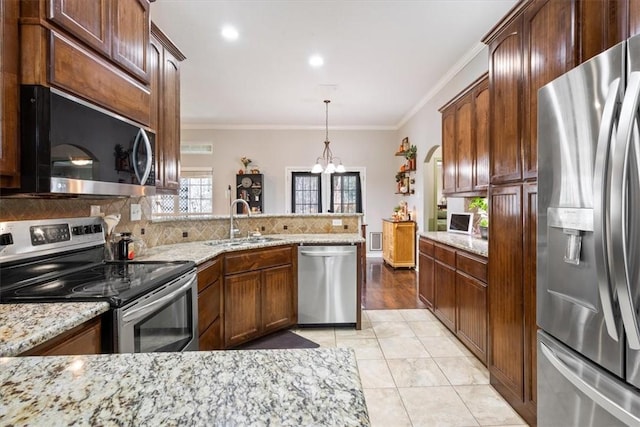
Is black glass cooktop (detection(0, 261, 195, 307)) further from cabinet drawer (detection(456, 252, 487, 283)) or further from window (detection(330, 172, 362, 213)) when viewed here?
window (detection(330, 172, 362, 213))

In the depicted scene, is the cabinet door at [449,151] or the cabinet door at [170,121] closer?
the cabinet door at [170,121]

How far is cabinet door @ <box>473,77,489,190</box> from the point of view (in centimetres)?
291

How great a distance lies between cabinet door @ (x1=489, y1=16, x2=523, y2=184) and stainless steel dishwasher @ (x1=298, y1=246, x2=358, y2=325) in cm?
153

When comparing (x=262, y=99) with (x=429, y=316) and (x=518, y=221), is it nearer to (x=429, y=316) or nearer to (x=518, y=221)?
(x=429, y=316)

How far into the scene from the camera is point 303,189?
735 centimetres

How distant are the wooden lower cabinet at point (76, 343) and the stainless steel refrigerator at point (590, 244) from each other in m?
1.81

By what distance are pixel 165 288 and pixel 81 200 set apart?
824 millimetres

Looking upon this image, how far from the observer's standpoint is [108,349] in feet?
3.98

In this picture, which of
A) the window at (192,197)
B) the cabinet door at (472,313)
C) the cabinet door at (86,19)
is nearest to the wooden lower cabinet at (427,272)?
the cabinet door at (472,313)

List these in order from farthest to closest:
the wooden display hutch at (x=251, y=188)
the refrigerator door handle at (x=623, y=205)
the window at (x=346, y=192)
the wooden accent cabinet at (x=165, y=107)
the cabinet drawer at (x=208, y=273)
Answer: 1. the window at (x=346, y=192)
2. the wooden display hutch at (x=251, y=188)
3. the wooden accent cabinet at (x=165, y=107)
4. the cabinet drawer at (x=208, y=273)
5. the refrigerator door handle at (x=623, y=205)

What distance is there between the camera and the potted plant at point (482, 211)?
3139 mm

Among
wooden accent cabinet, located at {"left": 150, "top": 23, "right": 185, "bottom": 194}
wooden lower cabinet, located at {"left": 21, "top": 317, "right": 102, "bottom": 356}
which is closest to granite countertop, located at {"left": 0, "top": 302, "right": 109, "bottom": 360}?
wooden lower cabinet, located at {"left": 21, "top": 317, "right": 102, "bottom": 356}

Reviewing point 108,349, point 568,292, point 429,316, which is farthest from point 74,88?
point 429,316

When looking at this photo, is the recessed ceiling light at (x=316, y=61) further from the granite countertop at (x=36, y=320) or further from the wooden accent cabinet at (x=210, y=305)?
the granite countertop at (x=36, y=320)
